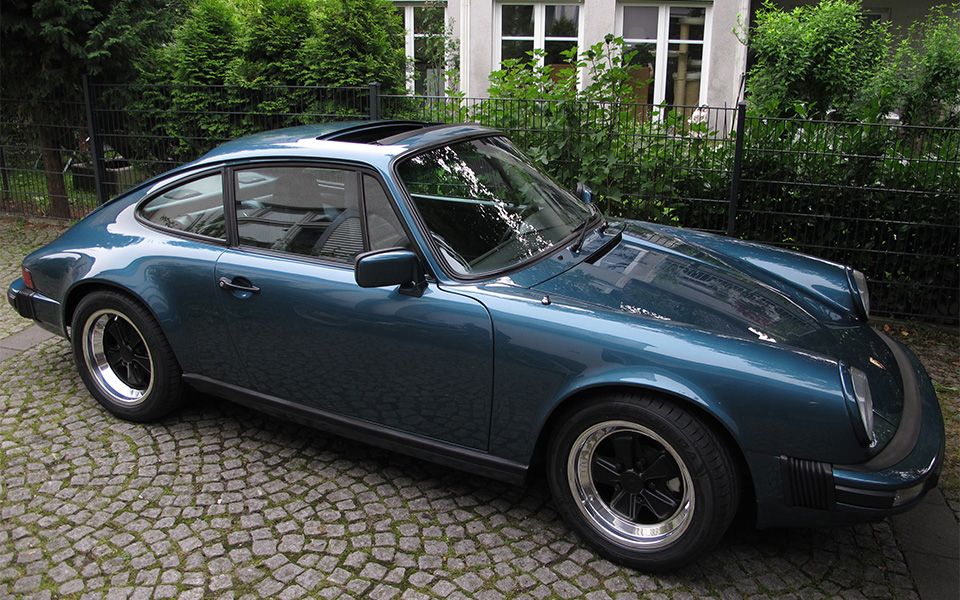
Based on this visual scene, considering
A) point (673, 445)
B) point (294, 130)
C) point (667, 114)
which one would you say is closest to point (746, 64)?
point (667, 114)

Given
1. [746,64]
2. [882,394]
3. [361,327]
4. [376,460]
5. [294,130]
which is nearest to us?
[882,394]

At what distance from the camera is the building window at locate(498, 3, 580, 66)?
13.8m

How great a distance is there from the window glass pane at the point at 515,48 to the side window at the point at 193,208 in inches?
435

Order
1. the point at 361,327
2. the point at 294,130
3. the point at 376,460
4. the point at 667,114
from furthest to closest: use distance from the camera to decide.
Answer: the point at 667,114 < the point at 294,130 < the point at 376,460 < the point at 361,327

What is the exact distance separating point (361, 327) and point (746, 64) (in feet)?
42.0

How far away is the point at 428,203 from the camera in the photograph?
322 cm

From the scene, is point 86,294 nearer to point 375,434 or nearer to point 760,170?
point 375,434

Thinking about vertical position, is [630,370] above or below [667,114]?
below

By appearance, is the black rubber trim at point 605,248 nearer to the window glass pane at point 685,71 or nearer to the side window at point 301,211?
the side window at point 301,211

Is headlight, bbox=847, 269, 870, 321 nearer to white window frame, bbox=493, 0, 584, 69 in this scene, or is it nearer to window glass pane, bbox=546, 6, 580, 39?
white window frame, bbox=493, 0, 584, 69

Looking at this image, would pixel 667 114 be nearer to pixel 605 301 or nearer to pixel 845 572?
pixel 605 301

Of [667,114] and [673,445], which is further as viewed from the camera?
[667,114]

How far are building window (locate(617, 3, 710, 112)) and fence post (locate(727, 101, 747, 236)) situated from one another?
810 cm

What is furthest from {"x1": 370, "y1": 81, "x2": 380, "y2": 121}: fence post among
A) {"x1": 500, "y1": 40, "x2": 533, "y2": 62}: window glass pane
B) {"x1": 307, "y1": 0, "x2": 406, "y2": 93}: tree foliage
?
{"x1": 500, "y1": 40, "x2": 533, "y2": 62}: window glass pane
